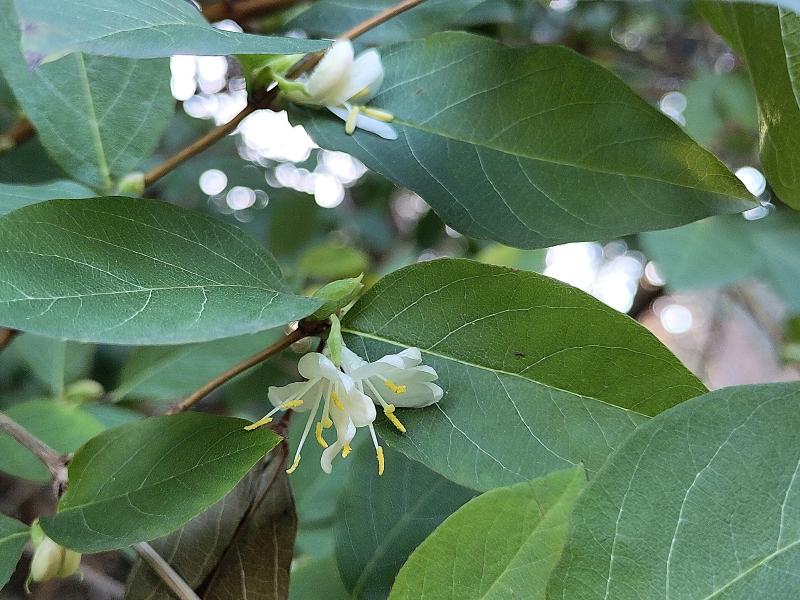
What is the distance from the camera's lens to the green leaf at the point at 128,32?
1.13 feet

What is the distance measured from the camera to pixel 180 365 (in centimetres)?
93

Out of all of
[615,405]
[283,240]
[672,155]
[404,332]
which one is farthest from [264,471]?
[283,240]

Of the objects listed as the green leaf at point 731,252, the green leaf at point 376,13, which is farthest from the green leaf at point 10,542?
the green leaf at point 731,252

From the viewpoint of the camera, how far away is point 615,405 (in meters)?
0.45

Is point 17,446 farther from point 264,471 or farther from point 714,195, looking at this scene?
point 714,195

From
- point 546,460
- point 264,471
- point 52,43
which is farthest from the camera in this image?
point 264,471

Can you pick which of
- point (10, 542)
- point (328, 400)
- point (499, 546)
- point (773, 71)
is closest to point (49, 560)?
point (10, 542)

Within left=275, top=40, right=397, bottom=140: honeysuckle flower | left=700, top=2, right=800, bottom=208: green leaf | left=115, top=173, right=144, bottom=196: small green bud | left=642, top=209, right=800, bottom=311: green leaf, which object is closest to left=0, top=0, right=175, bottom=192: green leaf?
left=115, top=173, right=144, bottom=196: small green bud

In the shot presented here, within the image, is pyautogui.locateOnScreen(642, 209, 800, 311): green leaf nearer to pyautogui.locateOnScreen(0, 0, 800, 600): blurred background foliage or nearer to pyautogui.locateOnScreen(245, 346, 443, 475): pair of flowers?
pyautogui.locateOnScreen(0, 0, 800, 600): blurred background foliage

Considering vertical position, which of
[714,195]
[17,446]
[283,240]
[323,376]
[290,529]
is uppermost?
[714,195]

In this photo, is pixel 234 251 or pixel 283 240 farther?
pixel 283 240

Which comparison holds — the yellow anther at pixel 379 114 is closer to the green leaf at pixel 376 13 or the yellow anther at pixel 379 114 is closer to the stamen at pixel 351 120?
the stamen at pixel 351 120

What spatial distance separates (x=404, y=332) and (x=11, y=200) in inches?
12.0

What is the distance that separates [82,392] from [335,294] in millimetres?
545
